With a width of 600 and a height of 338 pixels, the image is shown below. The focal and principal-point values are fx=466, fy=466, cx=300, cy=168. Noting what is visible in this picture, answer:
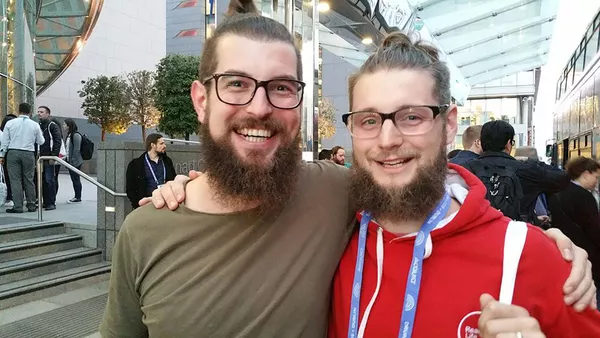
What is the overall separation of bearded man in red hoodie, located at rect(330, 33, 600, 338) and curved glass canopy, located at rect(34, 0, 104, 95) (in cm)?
2179

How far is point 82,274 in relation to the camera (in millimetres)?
6043

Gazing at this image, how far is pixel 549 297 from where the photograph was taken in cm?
131

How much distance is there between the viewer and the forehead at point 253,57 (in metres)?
1.57

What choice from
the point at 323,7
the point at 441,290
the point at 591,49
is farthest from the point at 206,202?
the point at 591,49

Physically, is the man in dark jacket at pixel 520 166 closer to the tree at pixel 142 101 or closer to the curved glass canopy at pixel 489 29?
the curved glass canopy at pixel 489 29

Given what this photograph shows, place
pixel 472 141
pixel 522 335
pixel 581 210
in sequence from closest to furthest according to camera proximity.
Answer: pixel 522 335 < pixel 581 210 < pixel 472 141

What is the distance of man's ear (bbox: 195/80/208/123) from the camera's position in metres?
1.68

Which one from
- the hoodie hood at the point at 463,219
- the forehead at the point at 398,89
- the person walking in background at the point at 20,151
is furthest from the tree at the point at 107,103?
the hoodie hood at the point at 463,219

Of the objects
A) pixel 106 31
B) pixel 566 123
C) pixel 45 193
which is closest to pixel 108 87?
pixel 106 31

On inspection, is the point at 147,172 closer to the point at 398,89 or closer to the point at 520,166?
the point at 520,166

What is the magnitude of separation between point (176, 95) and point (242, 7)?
18.1 metres

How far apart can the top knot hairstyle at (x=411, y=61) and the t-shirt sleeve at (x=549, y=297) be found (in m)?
0.57

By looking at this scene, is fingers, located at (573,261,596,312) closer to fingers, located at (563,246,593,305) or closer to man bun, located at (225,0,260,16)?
fingers, located at (563,246,593,305)

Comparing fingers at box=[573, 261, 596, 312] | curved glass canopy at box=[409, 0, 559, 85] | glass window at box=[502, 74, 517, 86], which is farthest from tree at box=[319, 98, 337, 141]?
glass window at box=[502, 74, 517, 86]
